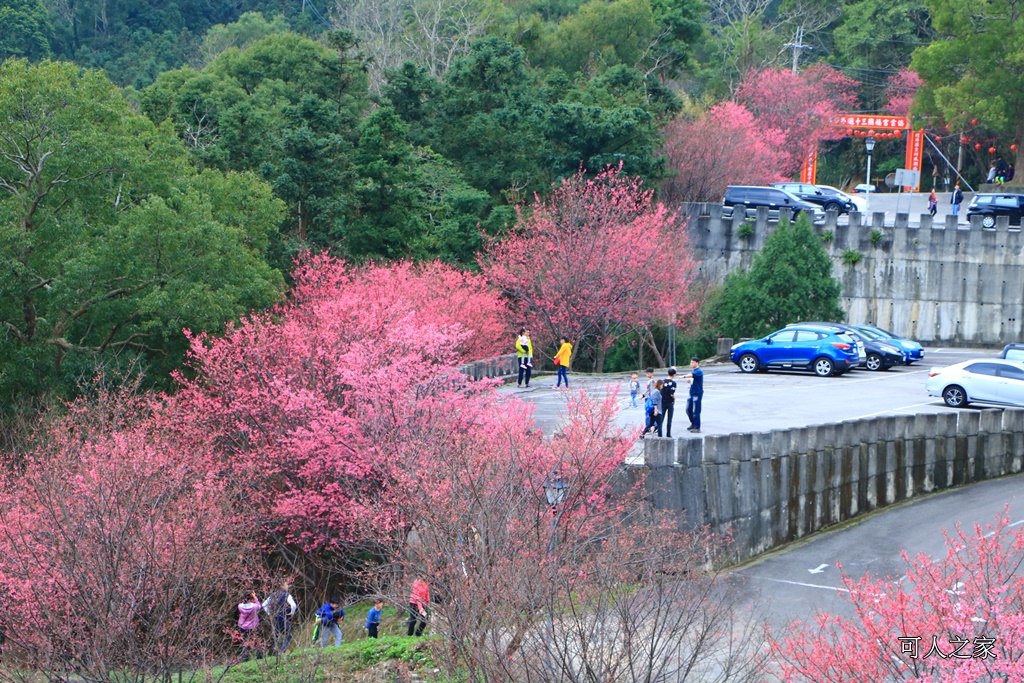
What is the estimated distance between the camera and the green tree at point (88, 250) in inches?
1133

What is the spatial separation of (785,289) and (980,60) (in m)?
17.3

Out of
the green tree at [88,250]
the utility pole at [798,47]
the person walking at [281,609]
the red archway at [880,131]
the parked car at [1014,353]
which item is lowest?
the person walking at [281,609]

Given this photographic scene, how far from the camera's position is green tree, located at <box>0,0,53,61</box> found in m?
67.5

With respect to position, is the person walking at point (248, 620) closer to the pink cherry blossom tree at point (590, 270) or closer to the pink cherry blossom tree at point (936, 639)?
the pink cherry blossom tree at point (936, 639)

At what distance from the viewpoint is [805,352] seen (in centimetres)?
3328

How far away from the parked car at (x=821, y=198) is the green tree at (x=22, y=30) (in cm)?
4309

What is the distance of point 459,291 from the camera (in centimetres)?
3731

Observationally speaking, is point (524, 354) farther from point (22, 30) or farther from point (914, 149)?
point (22, 30)

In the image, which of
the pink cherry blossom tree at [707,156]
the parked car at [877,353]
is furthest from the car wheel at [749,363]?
the pink cherry blossom tree at [707,156]

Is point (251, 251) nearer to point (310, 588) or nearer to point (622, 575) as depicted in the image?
point (310, 588)

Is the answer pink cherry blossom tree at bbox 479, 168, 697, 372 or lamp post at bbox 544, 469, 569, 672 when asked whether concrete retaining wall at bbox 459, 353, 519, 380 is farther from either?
lamp post at bbox 544, 469, 569, 672

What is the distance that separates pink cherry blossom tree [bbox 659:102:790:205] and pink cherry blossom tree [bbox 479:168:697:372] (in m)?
8.88

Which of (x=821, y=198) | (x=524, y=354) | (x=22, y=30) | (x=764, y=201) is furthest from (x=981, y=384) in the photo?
(x=22, y=30)

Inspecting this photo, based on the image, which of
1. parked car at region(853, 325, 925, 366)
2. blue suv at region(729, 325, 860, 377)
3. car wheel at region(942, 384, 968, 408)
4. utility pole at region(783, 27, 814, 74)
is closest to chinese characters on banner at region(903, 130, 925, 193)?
utility pole at region(783, 27, 814, 74)
